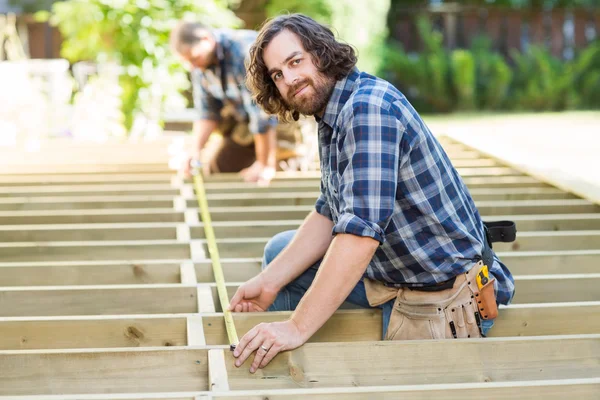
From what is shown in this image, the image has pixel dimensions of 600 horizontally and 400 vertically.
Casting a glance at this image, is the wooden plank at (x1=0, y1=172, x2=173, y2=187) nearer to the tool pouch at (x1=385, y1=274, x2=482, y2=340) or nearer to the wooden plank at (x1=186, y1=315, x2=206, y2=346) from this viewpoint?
the wooden plank at (x1=186, y1=315, x2=206, y2=346)

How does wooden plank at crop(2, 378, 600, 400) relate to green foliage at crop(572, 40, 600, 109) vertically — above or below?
above

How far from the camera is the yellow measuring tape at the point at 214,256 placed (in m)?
2.30

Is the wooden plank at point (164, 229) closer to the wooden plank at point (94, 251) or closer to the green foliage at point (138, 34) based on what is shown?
the wooden plank at point (94, 251)

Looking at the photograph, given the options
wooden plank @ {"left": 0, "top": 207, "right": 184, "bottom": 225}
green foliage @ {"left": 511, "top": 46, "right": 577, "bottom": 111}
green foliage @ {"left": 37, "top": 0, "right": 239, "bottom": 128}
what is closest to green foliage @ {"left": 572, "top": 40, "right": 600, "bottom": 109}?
green foliage @ {"left": 511, "top": 46, "right": 577, "bottom": 111}

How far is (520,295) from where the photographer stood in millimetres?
2830

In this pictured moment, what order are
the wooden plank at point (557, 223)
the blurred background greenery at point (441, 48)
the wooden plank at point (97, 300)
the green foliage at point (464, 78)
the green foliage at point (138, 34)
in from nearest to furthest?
the wooden plank at point (97, 300), the wooden plank at point (557, 223), the green foliage at point (138, 34), the blurred background greenery at point (441, 48), the green foliage at point (464, 78)

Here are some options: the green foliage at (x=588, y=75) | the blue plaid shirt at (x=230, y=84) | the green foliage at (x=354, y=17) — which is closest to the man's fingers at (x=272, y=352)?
the blue plaid shirt at (x=230, y=84)

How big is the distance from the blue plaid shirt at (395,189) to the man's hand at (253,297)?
13.4 inches

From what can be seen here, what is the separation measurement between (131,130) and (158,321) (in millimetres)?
5914

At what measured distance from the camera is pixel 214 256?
3.09 metres

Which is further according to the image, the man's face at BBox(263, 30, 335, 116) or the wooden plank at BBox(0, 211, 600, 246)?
the wooden plank at BBox(0, 211, 600, 246)

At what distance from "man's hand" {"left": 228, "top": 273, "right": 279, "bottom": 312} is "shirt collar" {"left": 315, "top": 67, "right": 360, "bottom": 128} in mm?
597

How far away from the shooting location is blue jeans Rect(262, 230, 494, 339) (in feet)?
8.09

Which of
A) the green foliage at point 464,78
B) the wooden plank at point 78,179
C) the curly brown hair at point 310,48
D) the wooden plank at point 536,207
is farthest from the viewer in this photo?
the green foliage at point 464,78
